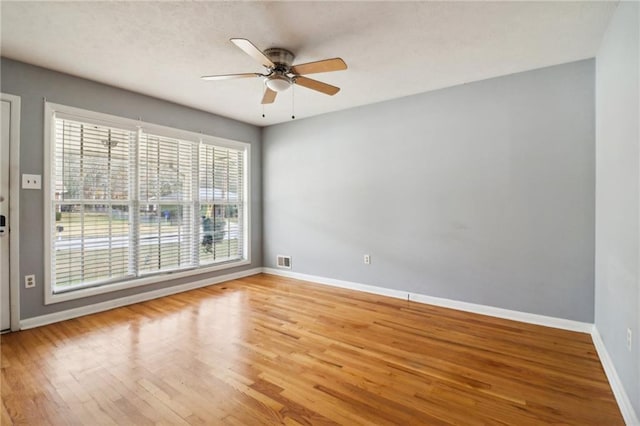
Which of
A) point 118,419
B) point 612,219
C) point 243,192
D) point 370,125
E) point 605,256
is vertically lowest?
point 118,419

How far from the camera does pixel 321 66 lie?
2.46 metres

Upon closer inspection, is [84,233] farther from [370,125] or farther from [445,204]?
[445,204]

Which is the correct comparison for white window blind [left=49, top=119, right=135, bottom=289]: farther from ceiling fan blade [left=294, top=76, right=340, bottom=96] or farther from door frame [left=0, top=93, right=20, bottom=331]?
ceiling fan blade [left=294, top=76, right=340, bottom=96]

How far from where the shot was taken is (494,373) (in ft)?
7.22

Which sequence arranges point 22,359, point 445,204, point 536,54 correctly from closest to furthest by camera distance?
1. point 22,359
2. point 536,54
3. point 445,204

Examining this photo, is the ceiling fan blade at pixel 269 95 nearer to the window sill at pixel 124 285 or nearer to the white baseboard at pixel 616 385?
the window sill at pixel 124 285

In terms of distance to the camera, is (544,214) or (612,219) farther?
(544,214)

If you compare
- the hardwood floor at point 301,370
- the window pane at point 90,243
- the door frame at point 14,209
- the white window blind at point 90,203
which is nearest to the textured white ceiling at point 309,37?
the door frame at point 14,209

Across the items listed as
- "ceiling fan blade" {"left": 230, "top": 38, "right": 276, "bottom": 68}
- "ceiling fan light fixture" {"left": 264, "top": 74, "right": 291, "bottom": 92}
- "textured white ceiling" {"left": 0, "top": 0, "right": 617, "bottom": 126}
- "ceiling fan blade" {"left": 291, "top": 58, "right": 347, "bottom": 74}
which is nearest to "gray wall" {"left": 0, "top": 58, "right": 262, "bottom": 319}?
"textured white ceiling" {"left": 0, "top": 0, "right": 617, "bottom": 126}

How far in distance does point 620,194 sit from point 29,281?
5.11 meters

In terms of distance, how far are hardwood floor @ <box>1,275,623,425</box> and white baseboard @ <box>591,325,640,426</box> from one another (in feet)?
0.15

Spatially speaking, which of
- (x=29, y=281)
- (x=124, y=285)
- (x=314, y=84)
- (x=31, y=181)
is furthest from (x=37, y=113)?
(x=314, y=84)

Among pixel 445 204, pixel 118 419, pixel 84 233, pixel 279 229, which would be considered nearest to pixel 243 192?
pixel 279 229

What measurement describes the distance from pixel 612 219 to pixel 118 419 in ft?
11.7
